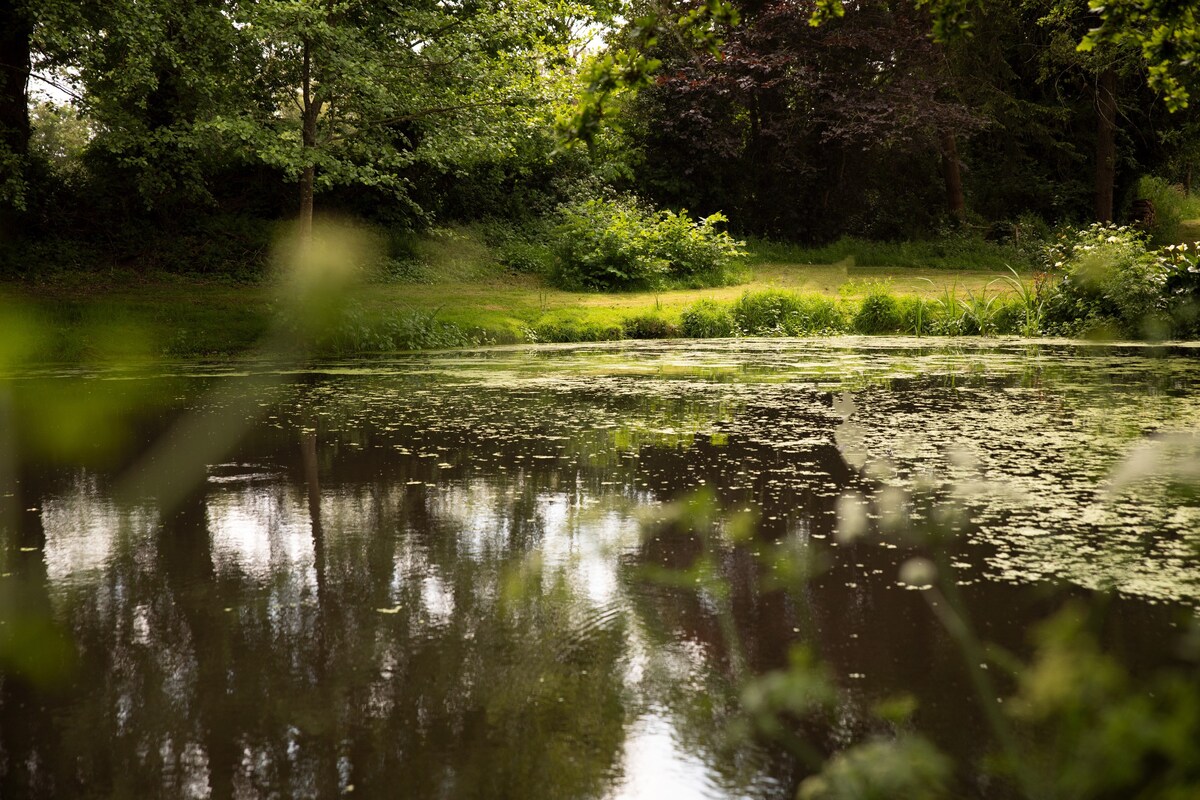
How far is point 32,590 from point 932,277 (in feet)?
52.3

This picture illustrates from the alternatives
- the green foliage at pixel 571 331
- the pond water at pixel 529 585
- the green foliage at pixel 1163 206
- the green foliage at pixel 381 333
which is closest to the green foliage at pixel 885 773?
the pond water at pixel 529 585

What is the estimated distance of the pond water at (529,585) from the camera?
6.42ft

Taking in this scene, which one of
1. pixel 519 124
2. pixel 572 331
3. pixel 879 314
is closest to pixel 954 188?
pixel 879 314

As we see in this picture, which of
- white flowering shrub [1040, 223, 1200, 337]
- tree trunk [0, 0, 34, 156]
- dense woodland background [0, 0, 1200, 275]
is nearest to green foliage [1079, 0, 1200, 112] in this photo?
dense woodland background [0, 0, 1200, 275]

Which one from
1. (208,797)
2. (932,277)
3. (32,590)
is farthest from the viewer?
(932,277)

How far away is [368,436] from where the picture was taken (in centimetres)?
561

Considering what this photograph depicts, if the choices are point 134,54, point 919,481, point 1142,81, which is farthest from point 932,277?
point 919,481

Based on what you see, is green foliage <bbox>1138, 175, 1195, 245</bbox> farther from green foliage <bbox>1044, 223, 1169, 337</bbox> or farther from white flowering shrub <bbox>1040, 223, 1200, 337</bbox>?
white flowering shrub <bbox>1040, 223, 1200, 337</bbox>

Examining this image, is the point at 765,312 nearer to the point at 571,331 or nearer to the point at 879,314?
the point at 879,314

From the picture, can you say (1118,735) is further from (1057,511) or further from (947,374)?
(947,374)

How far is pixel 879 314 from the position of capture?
12.9m

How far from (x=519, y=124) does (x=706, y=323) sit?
11.9 ft

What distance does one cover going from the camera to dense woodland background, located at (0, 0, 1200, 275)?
11.6 m

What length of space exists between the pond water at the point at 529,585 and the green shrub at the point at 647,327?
265 inches
